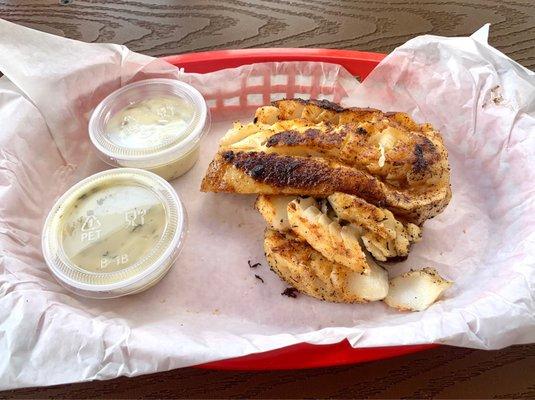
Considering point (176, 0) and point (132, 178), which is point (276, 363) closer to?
point (132, 178)

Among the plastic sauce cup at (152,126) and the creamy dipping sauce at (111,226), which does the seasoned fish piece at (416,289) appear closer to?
the creamy dipping sauce at (111,226)

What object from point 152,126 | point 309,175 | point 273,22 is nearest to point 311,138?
point 309,175

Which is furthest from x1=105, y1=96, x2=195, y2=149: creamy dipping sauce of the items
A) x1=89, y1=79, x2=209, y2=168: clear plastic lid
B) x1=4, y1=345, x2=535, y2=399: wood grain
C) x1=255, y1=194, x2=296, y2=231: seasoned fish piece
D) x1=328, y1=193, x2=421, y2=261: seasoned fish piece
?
x1=4, y1=345, x2=535, y2=399: wood grain

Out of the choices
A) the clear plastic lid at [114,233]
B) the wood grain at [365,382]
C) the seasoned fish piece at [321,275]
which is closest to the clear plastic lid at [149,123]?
the clear plastic lid at [114,233]

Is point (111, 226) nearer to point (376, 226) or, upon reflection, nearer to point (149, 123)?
point (149, 123)

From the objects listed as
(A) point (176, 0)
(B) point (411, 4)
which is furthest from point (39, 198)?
(B) point (411, 4)

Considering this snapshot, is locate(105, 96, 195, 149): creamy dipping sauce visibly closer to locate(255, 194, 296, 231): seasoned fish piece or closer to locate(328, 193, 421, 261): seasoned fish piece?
locate(255, 194, 296, 231): seasoned fish piece
